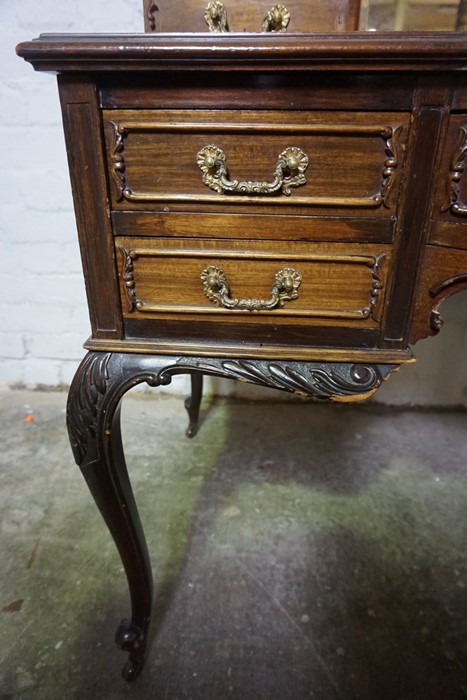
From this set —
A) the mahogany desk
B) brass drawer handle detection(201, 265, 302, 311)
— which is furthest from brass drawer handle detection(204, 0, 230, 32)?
brass drawer handle detection(201, 265, 302, 311)

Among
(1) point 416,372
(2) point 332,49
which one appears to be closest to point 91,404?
(2) point 332,49

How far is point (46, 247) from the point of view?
4.46ft

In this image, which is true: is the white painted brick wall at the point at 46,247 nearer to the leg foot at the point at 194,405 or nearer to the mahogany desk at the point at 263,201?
the leg foot at the point at 194,405

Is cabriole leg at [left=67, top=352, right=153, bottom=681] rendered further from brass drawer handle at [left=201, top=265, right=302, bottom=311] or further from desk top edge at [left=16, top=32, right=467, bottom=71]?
desk top edge at [left=16, top=32, right=467, bottom=71]

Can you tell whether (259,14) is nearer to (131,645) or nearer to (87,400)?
(87,400)

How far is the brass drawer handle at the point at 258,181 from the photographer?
0.48 metres

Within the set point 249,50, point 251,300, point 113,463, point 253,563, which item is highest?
point 249,50

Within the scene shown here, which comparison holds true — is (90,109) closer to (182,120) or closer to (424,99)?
(182,120)

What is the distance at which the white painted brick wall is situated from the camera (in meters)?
1.14

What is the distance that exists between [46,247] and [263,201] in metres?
1.06

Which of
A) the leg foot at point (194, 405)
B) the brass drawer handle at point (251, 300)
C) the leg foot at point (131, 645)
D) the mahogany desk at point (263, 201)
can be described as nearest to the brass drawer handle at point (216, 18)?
the mahogany desk at point (263, 201)

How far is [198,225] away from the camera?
0.51 meters

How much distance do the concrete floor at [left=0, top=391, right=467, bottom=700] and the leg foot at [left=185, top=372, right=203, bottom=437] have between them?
0.12 ft

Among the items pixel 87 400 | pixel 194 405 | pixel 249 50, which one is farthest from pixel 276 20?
pixel 194 405
